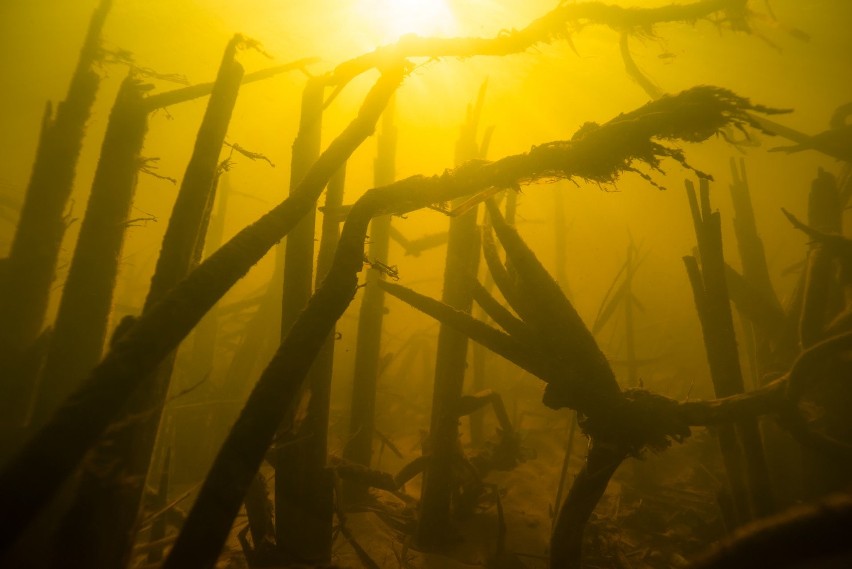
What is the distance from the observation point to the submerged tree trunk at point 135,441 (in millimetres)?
2053

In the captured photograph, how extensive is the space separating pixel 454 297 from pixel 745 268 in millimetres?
5515

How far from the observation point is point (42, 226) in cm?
528

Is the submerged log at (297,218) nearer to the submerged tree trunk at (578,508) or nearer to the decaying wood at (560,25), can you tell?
the decaying wood at (560,25)

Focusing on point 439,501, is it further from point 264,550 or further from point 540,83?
point 540,83

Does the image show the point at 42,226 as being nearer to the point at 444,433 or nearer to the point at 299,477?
the point at 299,477

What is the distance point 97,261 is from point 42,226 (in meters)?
1.77

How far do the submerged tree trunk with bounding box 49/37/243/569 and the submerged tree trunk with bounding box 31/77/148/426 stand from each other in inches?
96.7

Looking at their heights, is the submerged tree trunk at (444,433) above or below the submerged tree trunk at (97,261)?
below

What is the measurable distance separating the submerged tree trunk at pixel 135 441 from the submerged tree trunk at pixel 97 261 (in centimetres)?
246

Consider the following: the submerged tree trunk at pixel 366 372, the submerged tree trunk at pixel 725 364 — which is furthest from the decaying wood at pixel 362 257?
the submerged tree trunk at pixel 366 372

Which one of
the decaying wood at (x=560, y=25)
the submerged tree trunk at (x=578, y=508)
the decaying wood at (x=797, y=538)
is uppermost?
the decaying wood at (x=560, y=25)

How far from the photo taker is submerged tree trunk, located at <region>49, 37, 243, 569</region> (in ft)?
6.73

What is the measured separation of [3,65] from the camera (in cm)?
3148

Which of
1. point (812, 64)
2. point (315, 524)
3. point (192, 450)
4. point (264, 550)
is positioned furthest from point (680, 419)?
point (812, 64)
